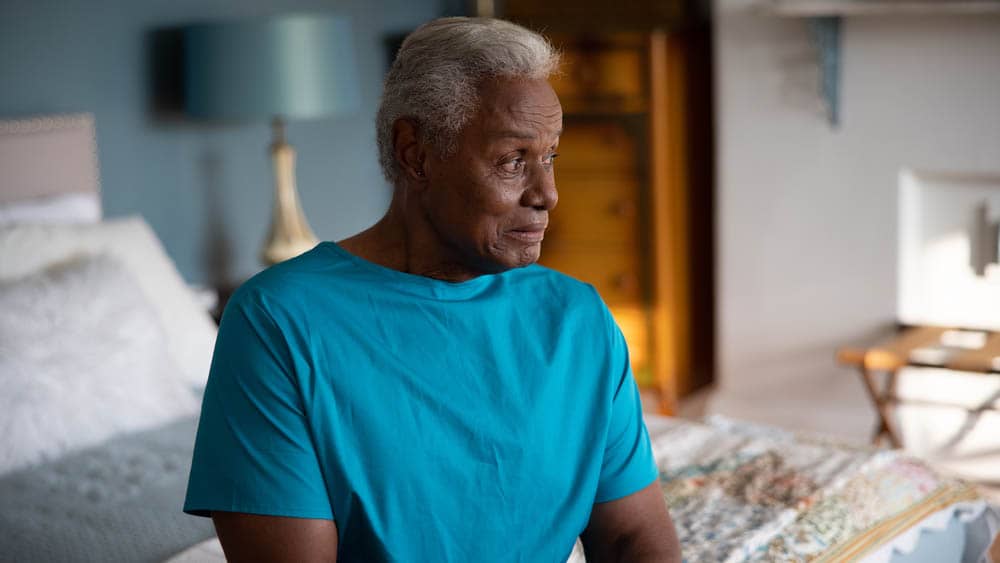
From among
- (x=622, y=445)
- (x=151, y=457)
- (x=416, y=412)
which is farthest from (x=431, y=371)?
(x=151, y=457)

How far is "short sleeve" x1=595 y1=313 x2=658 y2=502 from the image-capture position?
4.74ft

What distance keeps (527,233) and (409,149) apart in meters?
0.17

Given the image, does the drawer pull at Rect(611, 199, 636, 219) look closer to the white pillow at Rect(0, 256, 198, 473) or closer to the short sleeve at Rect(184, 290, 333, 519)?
the white pillow at Rect(0, 256, 198, 473)

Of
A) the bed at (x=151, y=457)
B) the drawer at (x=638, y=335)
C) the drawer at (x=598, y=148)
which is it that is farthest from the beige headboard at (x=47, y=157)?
the drawer at (x=638, y=335)

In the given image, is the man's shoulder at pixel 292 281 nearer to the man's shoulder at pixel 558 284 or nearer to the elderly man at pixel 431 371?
the elderly man at pixel 431 371

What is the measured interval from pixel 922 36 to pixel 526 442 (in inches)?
96.6

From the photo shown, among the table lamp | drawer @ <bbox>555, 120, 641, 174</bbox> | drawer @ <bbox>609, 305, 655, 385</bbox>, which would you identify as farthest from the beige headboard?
drawer @ <bbox>609, 305, 655, 385</bbox>

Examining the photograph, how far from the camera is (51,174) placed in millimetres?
3066

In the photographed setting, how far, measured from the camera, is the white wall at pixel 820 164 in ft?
10.8

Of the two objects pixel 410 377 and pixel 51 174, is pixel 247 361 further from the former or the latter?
pixel 51 174

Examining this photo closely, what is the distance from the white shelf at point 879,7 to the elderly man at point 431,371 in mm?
2076

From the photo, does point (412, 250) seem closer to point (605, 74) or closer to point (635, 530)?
point (635, 530)

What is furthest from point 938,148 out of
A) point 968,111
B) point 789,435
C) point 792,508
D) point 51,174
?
point 51,174

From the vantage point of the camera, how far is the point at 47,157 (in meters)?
3.05
